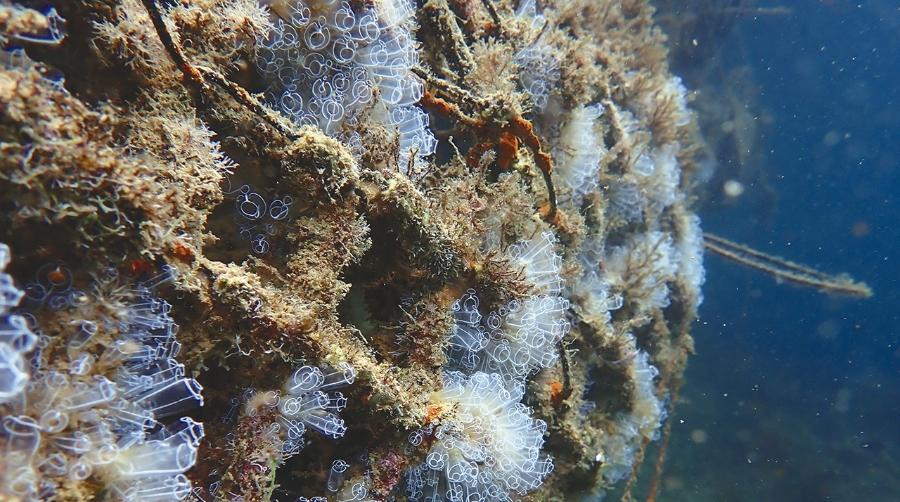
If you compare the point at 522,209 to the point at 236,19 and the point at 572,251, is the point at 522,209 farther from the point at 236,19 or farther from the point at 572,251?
the point at 236,19

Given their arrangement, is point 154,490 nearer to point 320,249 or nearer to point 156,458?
point 156,458

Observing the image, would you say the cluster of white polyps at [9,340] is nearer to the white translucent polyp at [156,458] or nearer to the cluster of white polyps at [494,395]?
the white translucent polyp at [156,458]

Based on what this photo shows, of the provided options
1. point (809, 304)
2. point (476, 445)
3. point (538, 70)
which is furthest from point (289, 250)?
point (809, 304)

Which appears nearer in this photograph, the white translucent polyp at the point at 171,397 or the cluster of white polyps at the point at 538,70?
the white translucent polyp at the point at 171,397

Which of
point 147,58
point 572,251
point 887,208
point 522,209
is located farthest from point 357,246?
point 887,208

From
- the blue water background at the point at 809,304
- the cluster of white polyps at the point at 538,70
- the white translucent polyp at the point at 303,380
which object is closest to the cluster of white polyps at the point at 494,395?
the white translucent polyp at the point at 303,380

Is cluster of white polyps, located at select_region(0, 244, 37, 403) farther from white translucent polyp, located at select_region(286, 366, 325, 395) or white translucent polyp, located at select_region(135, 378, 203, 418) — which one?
white translucent polyp, located at select_region(286, 366, 325, 395)
